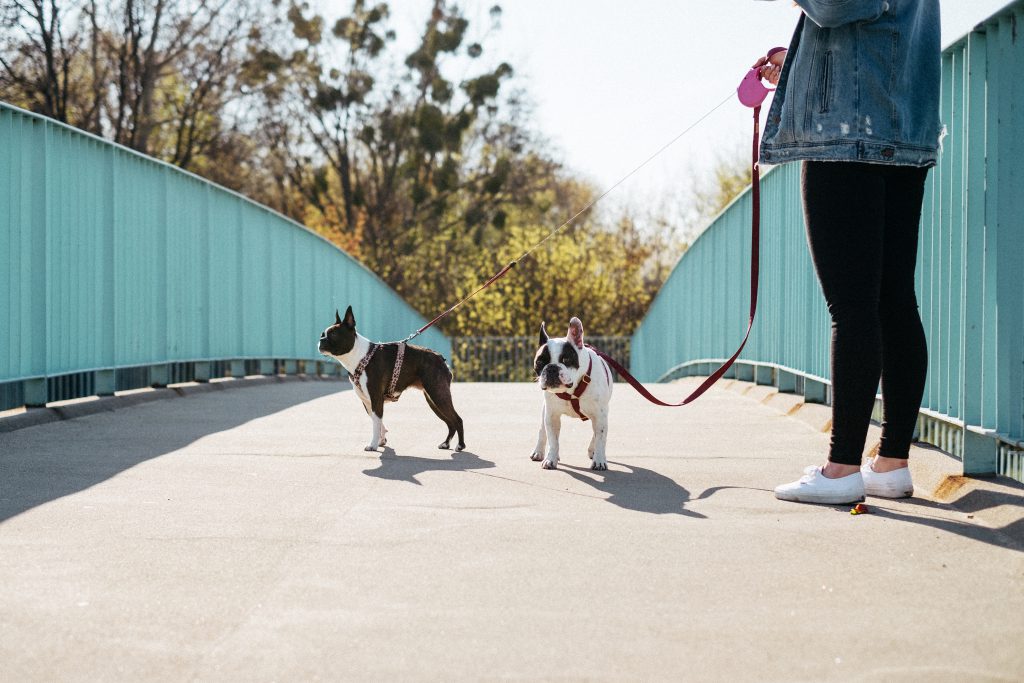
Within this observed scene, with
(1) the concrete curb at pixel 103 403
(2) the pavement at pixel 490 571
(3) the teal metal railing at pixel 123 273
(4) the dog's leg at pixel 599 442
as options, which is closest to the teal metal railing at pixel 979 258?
(2) the pavement at pixel 490 571

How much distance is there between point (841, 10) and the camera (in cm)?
356

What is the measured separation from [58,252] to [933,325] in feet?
16.7

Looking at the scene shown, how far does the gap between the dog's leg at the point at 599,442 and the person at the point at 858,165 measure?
110 centimetres

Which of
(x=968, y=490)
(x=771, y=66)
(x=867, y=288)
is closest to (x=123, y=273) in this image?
(x=771, y=66)

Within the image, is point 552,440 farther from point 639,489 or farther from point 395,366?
point 395,366

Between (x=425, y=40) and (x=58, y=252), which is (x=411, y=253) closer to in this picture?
(x=425, y=40)

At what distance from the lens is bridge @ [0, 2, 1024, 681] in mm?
2221

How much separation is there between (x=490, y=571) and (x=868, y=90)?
205 centimetres

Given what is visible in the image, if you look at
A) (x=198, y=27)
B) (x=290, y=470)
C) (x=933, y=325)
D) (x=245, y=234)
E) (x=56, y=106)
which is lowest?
(x=290, y=470)

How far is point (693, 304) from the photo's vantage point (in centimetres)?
1350

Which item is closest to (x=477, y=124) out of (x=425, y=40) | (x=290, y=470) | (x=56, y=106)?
(x=425, y=40)

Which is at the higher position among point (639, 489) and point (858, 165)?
point (858, 165)

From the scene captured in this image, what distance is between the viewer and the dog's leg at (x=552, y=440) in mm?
4859

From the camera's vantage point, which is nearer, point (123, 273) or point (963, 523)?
point (963, 523)
